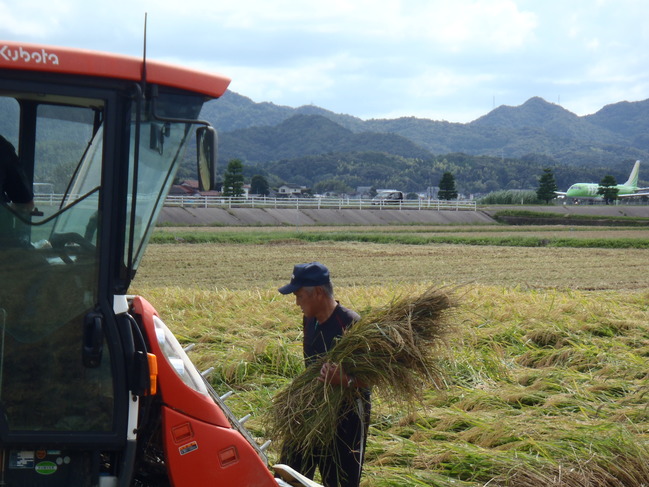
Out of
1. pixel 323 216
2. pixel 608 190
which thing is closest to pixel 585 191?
pixel 608 190

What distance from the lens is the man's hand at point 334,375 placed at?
13.0 feet

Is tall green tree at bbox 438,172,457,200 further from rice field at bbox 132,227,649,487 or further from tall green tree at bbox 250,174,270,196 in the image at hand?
rice field at bbox 132,227,649,487

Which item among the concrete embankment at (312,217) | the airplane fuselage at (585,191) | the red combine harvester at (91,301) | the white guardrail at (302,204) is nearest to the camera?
the red combine harvester at (91,301)

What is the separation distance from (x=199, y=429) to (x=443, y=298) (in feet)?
5.23

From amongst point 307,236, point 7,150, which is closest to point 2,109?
point 7,150

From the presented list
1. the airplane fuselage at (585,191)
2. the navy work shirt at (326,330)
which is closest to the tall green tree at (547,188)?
the airplane fuselage at (585,191)

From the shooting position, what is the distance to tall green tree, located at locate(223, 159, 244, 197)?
6169cm

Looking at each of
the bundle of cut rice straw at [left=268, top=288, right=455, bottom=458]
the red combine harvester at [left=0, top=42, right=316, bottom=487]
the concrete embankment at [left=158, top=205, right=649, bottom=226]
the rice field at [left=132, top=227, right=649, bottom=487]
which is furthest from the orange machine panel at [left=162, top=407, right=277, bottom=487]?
the concrete embankment at [left=158, top=205, right=649, bottom=226]

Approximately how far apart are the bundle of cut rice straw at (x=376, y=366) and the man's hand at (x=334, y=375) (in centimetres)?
3

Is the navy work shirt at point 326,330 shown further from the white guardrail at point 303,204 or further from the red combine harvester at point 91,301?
the white guardrail at point 303,204

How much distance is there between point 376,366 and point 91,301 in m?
1.60

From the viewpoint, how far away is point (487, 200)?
75062mm

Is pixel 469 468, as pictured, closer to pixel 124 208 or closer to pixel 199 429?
pixel 199 429

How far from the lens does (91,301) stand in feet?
10.2
